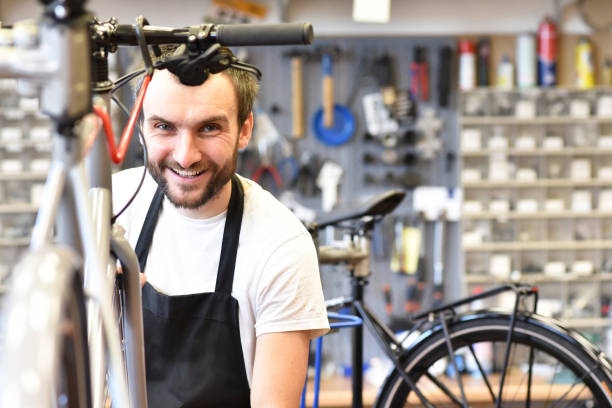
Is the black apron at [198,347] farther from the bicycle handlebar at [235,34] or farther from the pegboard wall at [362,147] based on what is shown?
the pegboard wall at [362,147]

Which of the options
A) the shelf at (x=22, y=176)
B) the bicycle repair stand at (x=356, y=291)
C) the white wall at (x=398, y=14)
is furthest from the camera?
the white wall at (x=398, y=14)

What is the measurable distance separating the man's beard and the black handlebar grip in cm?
40

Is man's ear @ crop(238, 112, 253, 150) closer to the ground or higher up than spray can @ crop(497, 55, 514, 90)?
closer to the ground

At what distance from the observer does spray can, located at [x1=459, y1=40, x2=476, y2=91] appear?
4.66 metres

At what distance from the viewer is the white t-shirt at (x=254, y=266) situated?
134cm

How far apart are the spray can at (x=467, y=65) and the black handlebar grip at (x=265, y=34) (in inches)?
154

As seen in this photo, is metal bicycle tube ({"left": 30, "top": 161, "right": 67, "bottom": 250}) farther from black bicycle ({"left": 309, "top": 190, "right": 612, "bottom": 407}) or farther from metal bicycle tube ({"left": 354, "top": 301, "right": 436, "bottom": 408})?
metal bicycle tube ({"left": 354, "top": 301, "right": 436, "bottom": 408})

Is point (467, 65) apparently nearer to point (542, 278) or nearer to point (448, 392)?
point (542, 278)

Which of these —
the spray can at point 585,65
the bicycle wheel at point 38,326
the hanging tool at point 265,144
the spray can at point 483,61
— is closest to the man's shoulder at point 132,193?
the bicycle wheel at point 38,326

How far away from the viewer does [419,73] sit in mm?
4715

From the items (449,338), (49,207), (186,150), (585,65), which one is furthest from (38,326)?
(585,65)

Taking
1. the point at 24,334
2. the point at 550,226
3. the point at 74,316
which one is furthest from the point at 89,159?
the point at 550,226

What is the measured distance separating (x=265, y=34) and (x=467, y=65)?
3961mm

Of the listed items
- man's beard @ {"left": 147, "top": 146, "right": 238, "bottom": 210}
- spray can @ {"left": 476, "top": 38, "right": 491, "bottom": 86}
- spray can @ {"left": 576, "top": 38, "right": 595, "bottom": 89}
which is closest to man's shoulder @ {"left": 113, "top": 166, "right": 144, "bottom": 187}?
man's beard @ {"left": 147, "top": 146, "right": 238, "bottom": 210}
